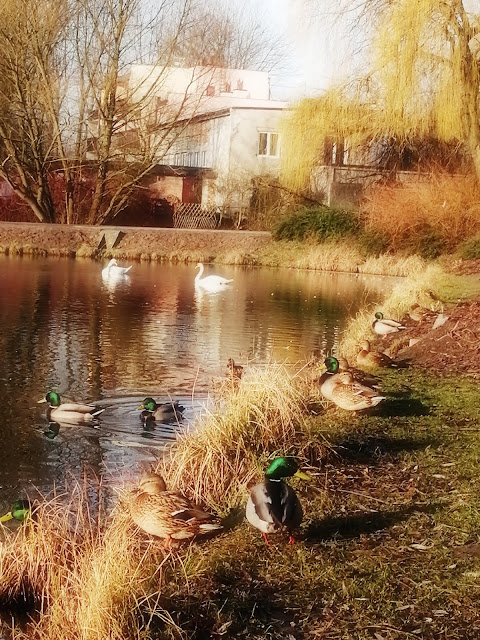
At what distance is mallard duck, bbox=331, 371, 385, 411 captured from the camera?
834 centimetres

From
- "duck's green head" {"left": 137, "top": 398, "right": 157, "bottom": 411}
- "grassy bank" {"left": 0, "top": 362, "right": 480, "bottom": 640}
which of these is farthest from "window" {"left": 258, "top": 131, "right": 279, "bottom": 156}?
"grassy bank" {"left": 0, "top": 362, "right": 480, "bottom": 640}

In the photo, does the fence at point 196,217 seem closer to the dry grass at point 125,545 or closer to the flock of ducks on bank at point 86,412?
the flock of ducks on bank at point 86,412

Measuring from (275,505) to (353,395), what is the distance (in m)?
3.13

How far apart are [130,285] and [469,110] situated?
9.28 metres

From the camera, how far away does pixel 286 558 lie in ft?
17.4

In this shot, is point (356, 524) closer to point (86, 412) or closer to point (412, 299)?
point (86, 412)

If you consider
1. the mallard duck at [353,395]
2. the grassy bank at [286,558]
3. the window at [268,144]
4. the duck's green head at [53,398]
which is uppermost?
the window at [268,144]

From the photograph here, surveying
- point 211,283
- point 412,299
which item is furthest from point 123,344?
point 211,283

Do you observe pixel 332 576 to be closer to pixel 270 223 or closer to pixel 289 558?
pixel 289 558

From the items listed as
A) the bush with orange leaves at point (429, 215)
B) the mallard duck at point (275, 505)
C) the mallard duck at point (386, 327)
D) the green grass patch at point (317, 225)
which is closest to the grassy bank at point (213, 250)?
the green grass patch at point (317, 225)

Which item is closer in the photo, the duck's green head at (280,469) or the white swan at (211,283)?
the duck's green head at (280,469)

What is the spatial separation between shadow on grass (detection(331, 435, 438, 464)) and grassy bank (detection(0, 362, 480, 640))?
18mm

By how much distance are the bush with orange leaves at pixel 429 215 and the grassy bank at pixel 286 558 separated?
22028 millimetres

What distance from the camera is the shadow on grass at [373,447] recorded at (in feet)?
23.7
